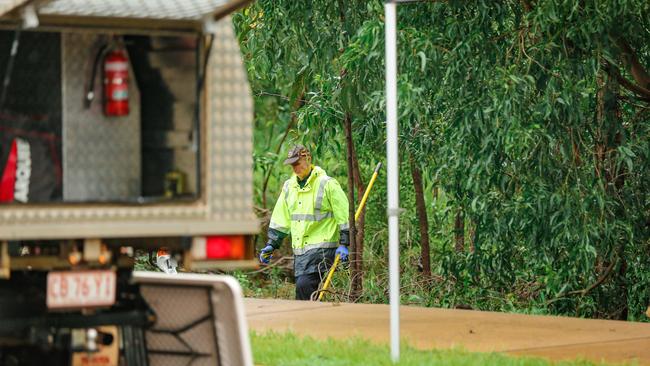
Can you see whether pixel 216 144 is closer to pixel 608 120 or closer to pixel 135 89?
pixel 135 89

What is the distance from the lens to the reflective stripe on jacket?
15922mm

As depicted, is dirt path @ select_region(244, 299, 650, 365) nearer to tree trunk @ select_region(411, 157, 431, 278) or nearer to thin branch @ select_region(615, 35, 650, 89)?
thin branch @ select_region(615, 35, 650, 89)

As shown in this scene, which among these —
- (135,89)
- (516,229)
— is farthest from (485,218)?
(135,89)

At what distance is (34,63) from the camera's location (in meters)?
8.09

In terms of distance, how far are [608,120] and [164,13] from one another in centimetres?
634

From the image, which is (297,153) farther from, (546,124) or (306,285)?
(546,124)

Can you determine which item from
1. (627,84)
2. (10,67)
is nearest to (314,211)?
(627,84)

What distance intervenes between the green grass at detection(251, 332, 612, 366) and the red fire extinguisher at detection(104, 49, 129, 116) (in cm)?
281

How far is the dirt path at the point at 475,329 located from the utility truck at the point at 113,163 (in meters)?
3.32

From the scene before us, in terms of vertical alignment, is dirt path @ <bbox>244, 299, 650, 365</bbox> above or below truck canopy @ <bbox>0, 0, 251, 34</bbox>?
below

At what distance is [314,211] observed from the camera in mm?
16047

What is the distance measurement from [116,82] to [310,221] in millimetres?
8132

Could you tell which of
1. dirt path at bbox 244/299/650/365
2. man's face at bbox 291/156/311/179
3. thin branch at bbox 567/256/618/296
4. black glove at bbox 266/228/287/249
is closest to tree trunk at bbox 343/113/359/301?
man's face at bbox 291/156/311/179

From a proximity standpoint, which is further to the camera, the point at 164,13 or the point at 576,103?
the point at 576,103
